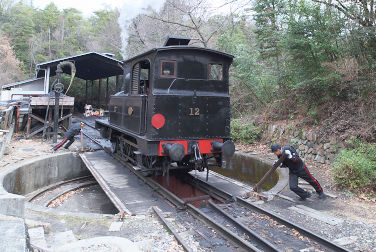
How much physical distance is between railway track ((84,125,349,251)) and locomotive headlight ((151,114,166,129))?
1522 millimetres

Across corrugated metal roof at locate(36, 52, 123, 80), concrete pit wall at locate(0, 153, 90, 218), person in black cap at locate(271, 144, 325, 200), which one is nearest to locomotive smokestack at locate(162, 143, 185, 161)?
person in black cap at locate(271, 144, 325, 200)

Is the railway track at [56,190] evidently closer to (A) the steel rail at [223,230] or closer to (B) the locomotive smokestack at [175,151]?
(B) the locomotive smokestack at [175,151]

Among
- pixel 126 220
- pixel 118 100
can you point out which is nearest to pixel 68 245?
pixel 126 220

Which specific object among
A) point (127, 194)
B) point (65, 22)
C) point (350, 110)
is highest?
point (65, 22)

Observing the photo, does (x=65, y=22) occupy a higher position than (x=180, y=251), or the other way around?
(x=65, y=22)

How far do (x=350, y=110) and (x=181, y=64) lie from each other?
5628 mm

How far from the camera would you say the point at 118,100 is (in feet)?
28.3

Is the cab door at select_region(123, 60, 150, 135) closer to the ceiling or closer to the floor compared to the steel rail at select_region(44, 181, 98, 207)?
closer to the ceiling

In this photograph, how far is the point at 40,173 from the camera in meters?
9.09

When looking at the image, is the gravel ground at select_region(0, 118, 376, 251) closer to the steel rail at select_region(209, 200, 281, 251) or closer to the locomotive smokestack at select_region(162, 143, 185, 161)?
the steel rail at select_region(209, 200, 281, 251)

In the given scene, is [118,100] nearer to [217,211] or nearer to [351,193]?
[217,211]

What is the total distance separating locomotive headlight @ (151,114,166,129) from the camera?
6.33 metres

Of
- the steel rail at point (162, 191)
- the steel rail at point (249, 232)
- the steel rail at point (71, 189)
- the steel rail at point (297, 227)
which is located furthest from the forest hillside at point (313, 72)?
the steel rail at point (71, 189)

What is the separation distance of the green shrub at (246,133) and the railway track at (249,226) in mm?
6020
